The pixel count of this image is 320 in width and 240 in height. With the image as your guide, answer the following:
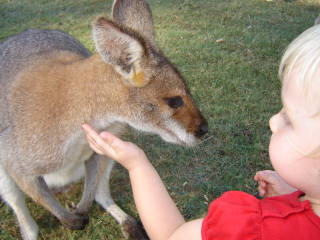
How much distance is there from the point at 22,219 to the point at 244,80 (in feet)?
7.62

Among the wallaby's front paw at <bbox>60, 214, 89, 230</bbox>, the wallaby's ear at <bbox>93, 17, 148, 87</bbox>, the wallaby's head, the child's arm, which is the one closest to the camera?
the child's arm

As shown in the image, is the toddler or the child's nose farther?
the child's nose

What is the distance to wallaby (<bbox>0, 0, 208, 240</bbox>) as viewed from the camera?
71.1 inches

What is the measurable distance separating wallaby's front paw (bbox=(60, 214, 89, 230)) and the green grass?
0.23 ft

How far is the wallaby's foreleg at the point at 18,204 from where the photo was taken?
86.0 inches

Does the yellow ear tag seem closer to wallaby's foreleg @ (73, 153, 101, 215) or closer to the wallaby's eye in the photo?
the wallaby's eye

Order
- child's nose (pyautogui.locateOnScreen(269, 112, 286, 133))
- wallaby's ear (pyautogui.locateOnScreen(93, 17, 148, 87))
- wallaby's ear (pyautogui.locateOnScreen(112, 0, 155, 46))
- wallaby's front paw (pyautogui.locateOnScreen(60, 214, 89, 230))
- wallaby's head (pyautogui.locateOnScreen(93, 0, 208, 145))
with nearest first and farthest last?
1. child's nose (pyautogui.locateOnScreen(269, 112, 286, 133))
2. wallaby's ear (pyautogui.locateOnScreen(93, 17, 148, 87))
3. wallaby's head (pyautogui.locateOnScreen(93, 0, 208, 145))
4. wallaby's ear (pyautogui.locateOnScreen(112, 0, 155, 46))
5. wallaby's front paw (pyautogui.locateOnScreen(60, 214, 89, 230))

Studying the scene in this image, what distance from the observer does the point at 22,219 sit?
7.23 ft

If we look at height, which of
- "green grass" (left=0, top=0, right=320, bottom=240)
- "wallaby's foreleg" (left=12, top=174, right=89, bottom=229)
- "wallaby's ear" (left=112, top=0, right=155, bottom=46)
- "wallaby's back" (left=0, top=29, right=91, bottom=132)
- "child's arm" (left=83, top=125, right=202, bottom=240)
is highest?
"wallaby's ear" (left=112, top=0, right=155, bottom=46)

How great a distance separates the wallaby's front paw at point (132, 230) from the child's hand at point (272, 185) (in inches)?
33.6

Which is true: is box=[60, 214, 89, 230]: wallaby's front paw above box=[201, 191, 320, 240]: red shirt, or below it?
below

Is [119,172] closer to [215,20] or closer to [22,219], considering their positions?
[22,219]

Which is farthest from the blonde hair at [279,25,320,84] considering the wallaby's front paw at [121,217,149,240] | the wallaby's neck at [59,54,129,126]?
the wallaby's front paw at [121,217,149,240]

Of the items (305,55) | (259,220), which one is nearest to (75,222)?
(259,220)
